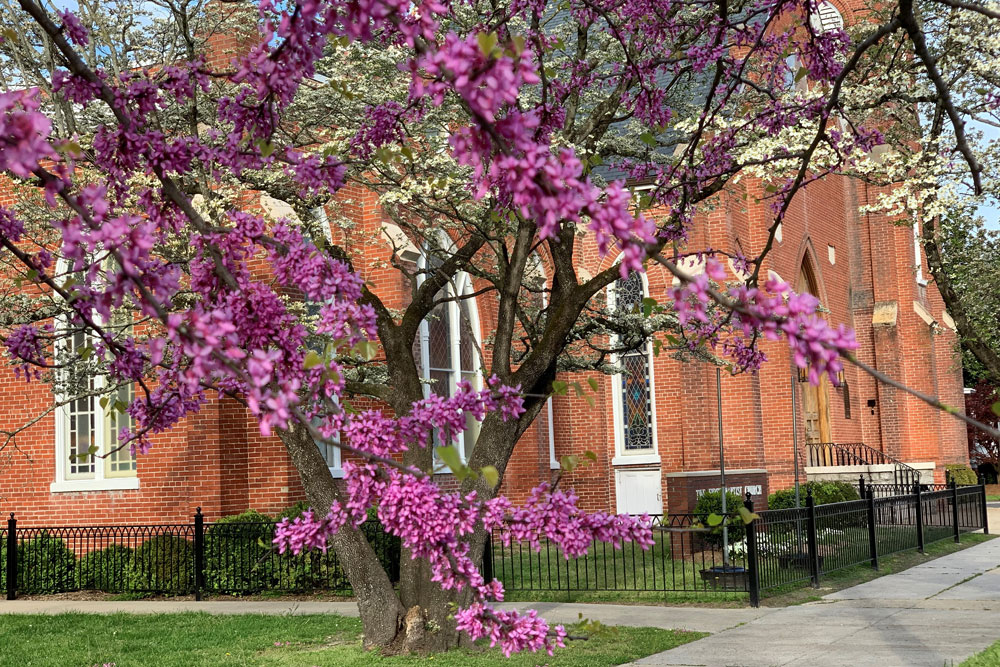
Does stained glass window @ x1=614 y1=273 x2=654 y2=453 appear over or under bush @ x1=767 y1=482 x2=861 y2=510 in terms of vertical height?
over

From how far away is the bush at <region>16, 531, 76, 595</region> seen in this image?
15914 mm

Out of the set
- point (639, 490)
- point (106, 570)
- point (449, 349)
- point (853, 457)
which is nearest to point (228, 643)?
point (106, 570)

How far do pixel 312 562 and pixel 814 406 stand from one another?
1813cm

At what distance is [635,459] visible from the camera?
77.4ft

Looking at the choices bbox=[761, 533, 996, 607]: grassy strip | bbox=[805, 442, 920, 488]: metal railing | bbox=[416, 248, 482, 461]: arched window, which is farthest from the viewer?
bbox=[805, 442, 920, 488]: metal railing

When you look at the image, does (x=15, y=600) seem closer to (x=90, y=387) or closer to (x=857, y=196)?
(x=90, y=387)

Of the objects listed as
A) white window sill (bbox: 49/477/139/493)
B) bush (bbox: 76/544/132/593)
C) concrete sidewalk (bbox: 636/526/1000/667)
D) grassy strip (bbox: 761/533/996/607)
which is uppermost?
white window sill (bbox: 49/477/139/493)

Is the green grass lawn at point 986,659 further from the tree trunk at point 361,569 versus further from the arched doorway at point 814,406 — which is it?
the arched doorway at point 814,406

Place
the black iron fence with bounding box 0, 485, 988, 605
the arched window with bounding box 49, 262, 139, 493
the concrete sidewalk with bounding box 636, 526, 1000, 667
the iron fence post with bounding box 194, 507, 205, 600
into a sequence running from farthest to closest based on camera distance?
the arched window with bounding box 49, 262, 139, 493, the iron fence post with bounding box 194, 507, 205, 600, the black iron fence with bounding box 0, 485, 988, 605, the concrete sidewalk with bounding box 636, 526, 1000, 667

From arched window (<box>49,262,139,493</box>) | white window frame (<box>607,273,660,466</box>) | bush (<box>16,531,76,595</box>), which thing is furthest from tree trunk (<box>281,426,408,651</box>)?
white window frame (<box>607,273,660,466</box>)

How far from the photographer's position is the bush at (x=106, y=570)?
15.6 metres

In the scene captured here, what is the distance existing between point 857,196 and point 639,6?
1119 inches

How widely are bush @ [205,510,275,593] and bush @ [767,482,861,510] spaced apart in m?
9.52

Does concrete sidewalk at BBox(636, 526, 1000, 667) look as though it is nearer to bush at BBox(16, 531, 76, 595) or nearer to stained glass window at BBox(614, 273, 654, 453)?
stained glass window at BBox(614, 273, 654, 453)
